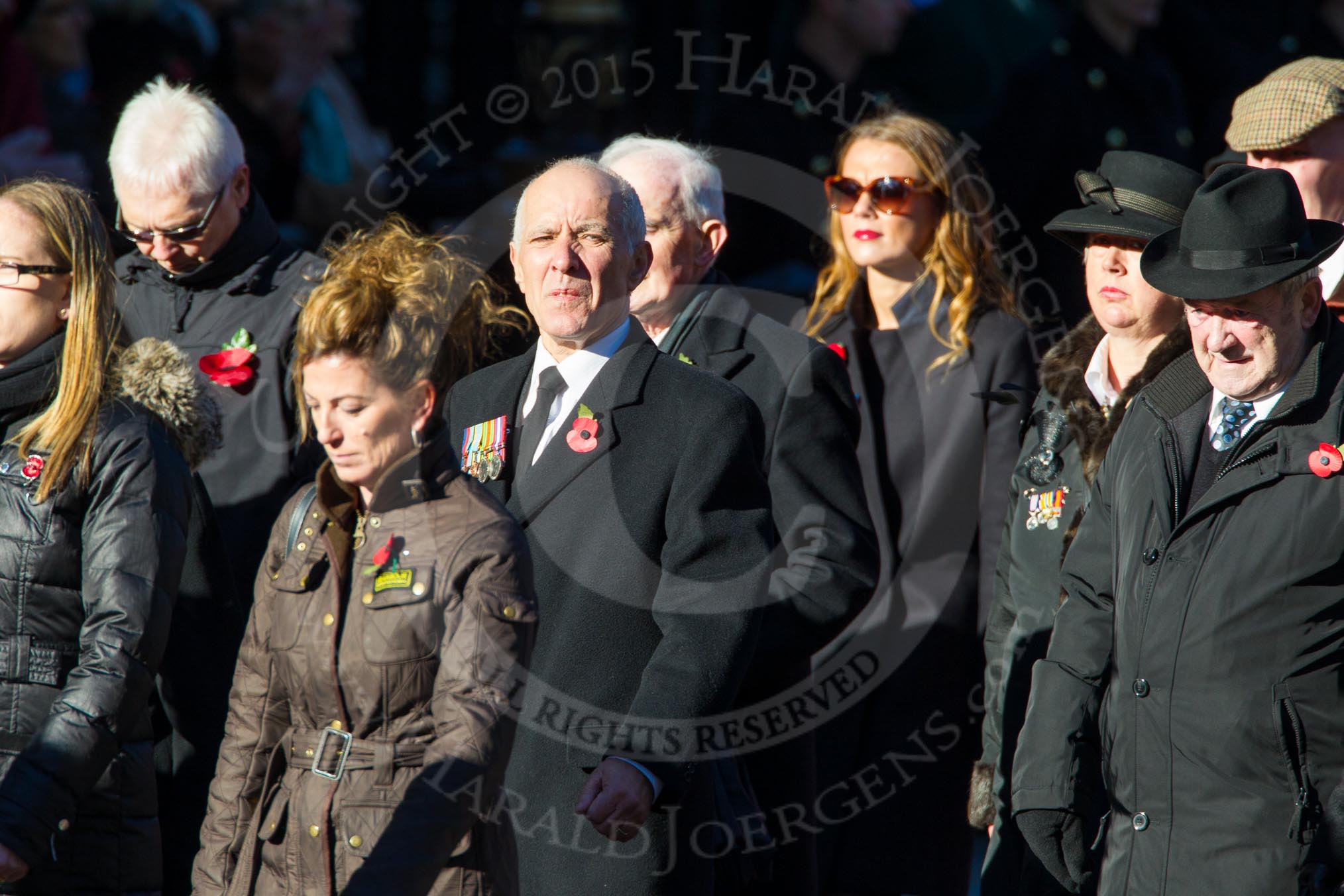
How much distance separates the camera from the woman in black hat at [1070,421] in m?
3.93

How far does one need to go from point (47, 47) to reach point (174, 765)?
390 cm

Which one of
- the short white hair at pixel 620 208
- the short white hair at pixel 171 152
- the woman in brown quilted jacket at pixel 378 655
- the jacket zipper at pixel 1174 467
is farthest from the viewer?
the short white hair at pixel 171 152

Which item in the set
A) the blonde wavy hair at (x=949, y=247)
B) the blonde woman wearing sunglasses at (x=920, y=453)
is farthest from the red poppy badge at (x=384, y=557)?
the blonde wavy hair at (x=949, y=247)

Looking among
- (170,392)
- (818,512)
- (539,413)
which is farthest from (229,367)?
(818,512)

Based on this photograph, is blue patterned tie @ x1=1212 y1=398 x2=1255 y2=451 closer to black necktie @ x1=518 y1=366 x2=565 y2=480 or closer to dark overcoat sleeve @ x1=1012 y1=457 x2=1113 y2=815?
dark overcoat sleeve @ x1=1012 y1=457 x2=1113 y2=815

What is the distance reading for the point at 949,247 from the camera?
4.79 meters

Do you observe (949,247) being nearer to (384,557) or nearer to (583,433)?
(583,433)

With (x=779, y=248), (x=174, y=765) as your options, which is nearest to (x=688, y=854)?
(x=174, y=765)

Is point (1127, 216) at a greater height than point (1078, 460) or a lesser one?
greater

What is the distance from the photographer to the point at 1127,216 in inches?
155

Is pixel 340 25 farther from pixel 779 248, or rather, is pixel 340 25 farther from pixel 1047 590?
pixel 1047 590

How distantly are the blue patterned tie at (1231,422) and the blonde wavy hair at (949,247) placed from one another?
4.96ft

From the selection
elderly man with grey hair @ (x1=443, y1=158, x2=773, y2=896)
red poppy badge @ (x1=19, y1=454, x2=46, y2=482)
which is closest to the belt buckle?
elderly man with grey hair @ (x1=443, y1=158, x2=773, y2=896)

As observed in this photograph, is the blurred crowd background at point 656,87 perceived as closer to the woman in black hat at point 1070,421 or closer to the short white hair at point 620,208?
the woman in black hat at point 1070,421
